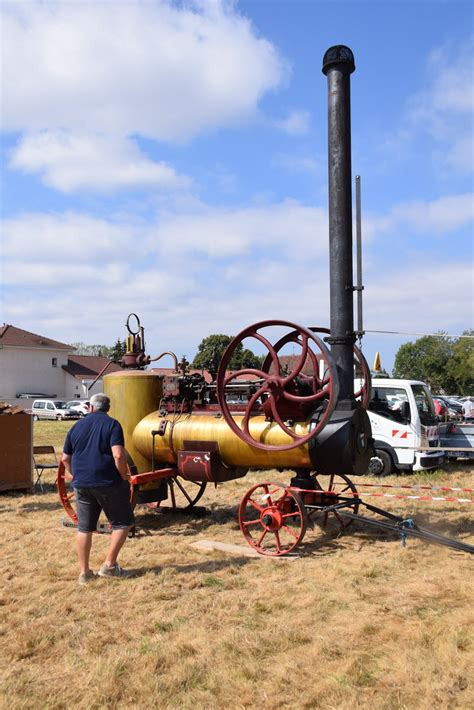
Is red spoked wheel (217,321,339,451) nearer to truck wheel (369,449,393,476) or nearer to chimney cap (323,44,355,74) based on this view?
chimney cap (323,44,355,74)

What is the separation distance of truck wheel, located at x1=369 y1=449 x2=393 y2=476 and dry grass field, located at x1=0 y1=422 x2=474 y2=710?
4142 millimetres

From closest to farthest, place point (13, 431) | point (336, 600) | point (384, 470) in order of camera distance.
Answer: point (336, 600) < point (13, 431) < point (384, 470)

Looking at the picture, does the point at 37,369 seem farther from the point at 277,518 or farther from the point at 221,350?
the point at 277,518

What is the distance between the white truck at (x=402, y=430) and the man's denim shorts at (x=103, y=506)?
6.29 metres

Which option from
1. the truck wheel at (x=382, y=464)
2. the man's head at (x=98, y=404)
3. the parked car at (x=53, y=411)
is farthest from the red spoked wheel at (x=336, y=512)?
the parked car at (x=53, y=411)

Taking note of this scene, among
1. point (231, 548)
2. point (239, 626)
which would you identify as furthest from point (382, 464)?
point (239, 626)

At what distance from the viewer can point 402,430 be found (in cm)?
1101

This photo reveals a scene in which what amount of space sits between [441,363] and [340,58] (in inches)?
2449

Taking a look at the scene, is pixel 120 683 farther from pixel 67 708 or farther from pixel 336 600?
pixel 336 600

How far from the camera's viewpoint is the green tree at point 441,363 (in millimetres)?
62109

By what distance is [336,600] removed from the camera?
15.8 feet

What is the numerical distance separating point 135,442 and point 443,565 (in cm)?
369

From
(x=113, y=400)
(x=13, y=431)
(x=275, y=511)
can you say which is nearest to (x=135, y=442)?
(x=113, y=400)

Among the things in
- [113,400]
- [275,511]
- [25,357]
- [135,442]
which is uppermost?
[25,357]
